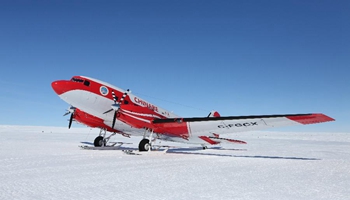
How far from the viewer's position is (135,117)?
1808cm

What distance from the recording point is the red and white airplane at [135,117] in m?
16.1

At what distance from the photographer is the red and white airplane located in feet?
52.9

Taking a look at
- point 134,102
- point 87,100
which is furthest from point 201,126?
point 87,100

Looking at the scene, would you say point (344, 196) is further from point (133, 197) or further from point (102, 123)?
point (102, 123)

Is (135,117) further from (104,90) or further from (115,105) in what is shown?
(104,90)

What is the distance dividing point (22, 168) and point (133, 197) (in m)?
5.69

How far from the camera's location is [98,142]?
2267cm

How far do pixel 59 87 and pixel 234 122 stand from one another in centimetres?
1105

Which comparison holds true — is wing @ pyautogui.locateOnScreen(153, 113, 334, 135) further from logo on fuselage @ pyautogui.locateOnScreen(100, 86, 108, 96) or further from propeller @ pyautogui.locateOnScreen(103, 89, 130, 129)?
logo on fuselage @ pyautogui.locateOnScreen(100, 86, 108, 96)

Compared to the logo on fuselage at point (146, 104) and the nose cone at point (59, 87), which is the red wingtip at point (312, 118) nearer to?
the logo on fuselage at point (146, 104)

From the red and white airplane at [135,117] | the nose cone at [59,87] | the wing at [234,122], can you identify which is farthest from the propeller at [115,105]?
the nose cone at [59,87]

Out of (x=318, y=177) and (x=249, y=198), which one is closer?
(x=249, y=198)

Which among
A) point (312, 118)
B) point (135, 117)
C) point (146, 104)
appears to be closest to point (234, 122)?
point (312, 118)

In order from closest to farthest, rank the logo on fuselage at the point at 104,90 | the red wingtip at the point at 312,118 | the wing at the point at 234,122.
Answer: the red wingtip at the point at 312,118 → the wing at the point at 234,122 → the logo on fuselage at the point at 104,90
